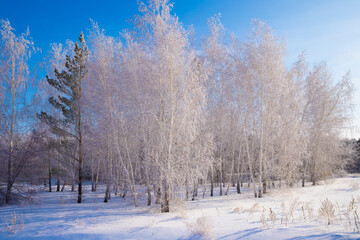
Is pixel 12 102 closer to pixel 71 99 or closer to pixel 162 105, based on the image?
pixel 71 99

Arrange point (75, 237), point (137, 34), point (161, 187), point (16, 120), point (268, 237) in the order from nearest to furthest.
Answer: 1. point (268, 237)
2. point (75, 237)
3. point (161, 187)
4. point (137, 34)
5. point (16, 120)

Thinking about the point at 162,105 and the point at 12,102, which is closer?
the point at 162,105

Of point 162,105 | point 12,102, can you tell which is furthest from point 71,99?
point 162,105

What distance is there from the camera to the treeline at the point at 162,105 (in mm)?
7004

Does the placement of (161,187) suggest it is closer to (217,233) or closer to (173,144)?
(173,144)

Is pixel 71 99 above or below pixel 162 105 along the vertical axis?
above

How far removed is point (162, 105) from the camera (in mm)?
7164

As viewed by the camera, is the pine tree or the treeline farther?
the pine tree

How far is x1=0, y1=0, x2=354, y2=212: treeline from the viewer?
700cm

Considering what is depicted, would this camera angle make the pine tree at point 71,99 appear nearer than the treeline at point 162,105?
No

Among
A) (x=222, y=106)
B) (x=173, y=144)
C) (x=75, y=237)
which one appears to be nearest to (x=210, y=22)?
(x=222, y=106)

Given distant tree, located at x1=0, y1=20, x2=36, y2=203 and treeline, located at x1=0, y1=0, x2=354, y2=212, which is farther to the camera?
distant tree, located at x1=0, y1=20, x2=36, y2=203

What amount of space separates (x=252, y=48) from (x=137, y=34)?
6400 mm

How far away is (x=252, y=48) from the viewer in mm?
10867
